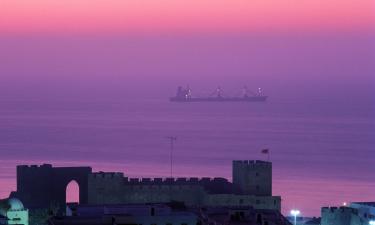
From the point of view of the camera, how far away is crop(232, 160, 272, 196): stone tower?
2224 inches

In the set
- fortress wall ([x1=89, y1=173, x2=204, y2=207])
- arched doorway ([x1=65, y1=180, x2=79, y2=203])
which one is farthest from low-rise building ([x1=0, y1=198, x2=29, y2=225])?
arched doorway ([x1=65, y1=180, x2=79, y2=203])

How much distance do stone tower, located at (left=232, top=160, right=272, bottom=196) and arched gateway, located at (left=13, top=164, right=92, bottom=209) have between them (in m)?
5.47

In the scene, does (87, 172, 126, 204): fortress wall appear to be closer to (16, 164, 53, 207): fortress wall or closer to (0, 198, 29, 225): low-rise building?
(0, 198, 29, 225): low-rise building

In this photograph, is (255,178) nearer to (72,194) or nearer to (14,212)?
(14,212)

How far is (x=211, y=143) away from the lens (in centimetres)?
12731

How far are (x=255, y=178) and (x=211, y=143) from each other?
70.6 m

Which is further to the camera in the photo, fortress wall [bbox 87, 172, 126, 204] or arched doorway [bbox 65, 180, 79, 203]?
arched doorway [bbox 65, 180, 79, 203]

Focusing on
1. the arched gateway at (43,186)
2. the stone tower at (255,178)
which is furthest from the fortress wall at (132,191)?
the arched gateway at (43,186)

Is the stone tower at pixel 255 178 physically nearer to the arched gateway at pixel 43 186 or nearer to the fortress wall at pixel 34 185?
the arched gateway at pixel 43 186

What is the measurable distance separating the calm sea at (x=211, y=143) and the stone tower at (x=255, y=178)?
17.2 metres

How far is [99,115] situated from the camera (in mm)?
Result: 179750

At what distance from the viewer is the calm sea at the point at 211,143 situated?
90875 mm

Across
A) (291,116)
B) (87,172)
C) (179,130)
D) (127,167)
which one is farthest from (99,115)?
(87,172)

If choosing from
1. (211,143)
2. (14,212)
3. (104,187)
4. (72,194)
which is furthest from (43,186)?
(211,143)
